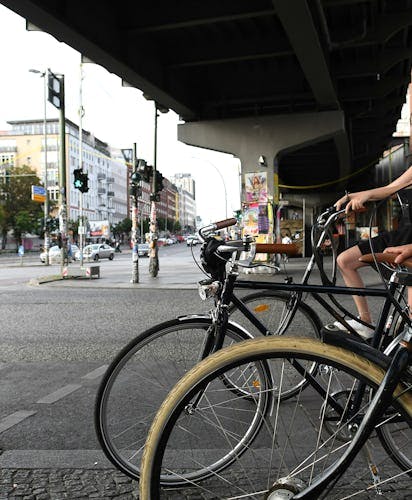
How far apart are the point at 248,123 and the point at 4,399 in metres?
17.7

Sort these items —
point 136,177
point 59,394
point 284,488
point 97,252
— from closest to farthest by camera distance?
point 284,488 → point 59,394 → point 136,177 → point 97,252

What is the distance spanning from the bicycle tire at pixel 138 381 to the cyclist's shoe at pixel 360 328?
1.95ft

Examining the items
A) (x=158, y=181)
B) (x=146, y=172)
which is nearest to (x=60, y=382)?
(x=146, y=172)

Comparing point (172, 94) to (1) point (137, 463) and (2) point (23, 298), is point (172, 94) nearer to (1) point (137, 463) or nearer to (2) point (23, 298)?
(2) point (23, 298)

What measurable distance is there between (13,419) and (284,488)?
241 cm

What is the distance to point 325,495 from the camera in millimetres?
1744

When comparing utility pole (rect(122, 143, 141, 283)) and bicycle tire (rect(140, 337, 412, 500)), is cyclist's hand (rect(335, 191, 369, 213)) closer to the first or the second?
bicycle tire (rect(140, 337, 412, 500))

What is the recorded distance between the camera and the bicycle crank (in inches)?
70.9

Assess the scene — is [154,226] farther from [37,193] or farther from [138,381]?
[138,381]

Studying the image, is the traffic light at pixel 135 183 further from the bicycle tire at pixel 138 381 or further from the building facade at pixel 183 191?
A: the building facade at pixel 183 191

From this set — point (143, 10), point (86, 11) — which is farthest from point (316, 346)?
point (143, 10)

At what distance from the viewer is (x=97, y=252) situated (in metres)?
43.8

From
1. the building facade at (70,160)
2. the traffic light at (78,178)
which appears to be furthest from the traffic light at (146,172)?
the building facade at (70,160)

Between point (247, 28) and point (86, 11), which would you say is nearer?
point (86, 11)
